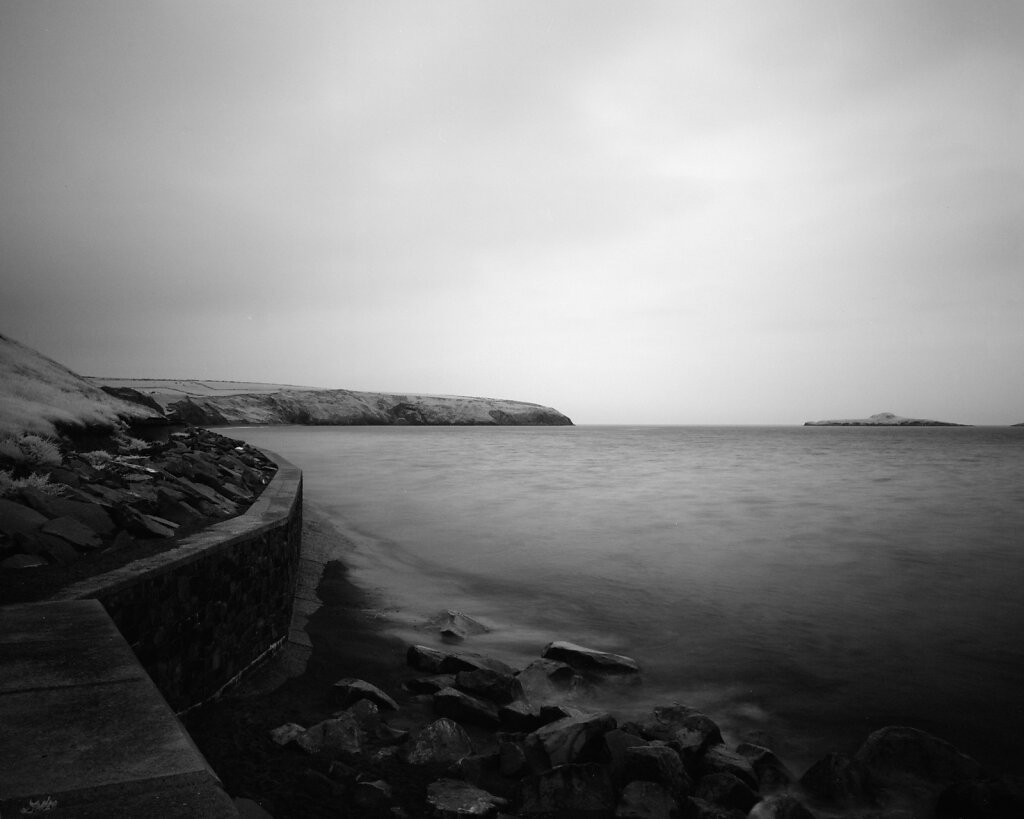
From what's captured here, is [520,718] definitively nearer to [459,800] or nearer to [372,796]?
[459,800]

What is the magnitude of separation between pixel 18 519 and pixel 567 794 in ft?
13.3

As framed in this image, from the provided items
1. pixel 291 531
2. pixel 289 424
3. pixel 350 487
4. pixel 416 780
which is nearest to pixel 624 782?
pixel 416 780

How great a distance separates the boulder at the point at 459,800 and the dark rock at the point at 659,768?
30.5 inches

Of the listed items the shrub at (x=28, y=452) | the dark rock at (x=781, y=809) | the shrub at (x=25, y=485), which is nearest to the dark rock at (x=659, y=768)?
the dark rock at (x=781, y=809)

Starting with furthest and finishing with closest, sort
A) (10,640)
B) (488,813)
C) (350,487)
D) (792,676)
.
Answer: (350,487) → (792,676) → (488,813) → (10,640)

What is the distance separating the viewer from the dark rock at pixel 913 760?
373 centimetres

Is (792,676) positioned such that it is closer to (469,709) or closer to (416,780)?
(469,709)

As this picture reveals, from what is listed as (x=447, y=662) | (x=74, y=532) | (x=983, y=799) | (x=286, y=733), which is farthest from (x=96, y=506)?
(x=983, y=799)

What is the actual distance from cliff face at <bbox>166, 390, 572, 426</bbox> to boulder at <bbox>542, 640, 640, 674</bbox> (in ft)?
252

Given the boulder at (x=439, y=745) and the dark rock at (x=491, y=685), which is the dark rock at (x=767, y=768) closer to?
the dark rock at (x=491, y=685)

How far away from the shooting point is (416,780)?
3418mm

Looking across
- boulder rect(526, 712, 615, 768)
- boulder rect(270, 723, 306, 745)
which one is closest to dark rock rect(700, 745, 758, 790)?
boulder rect(526, 712, 615, 768)

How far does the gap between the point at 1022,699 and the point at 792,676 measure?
1.78m

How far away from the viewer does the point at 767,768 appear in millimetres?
3797
